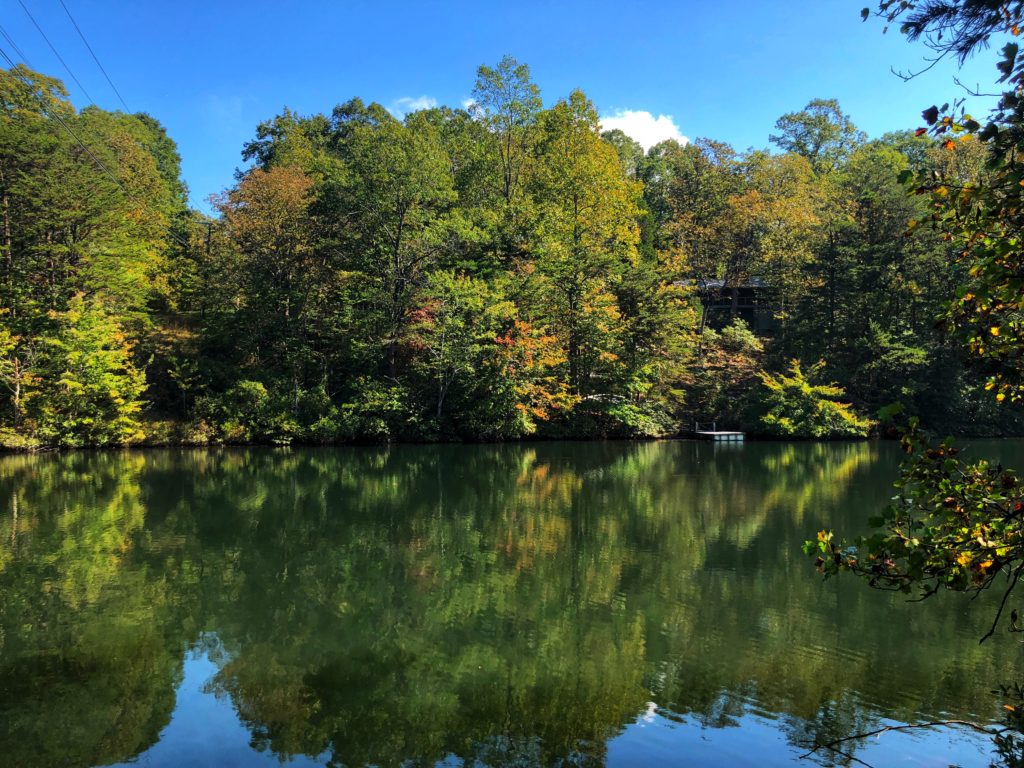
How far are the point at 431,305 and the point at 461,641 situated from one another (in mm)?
20451

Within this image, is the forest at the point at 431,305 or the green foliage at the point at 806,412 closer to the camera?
the forest at the point at 431,305

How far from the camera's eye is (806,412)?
91.4 ft

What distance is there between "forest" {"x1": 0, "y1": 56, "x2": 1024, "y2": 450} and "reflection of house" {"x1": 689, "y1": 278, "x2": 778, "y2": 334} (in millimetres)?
2775

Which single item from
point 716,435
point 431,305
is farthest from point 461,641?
point 716,435

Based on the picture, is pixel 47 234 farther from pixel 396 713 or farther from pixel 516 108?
pixel 396 713

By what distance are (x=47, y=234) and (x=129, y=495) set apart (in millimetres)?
15377

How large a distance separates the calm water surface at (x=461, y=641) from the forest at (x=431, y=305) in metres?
12.2

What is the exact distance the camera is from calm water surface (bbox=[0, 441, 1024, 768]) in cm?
461

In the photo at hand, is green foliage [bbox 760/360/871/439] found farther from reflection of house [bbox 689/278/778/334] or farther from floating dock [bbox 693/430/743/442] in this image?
reflection of house [bbox 689/278/778/334]

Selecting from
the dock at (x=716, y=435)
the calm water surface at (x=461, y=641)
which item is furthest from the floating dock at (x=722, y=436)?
the calm water surface at (x=461, y=641)

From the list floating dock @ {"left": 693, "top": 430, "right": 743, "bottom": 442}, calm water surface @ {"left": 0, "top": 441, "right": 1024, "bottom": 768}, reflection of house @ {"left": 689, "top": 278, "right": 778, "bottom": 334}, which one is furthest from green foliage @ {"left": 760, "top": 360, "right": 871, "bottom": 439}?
calm water surface @ {"left": 0, "top": 441, "right": 1024, "bottom": 768}

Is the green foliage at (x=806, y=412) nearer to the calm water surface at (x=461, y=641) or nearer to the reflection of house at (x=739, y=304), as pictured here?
the reflection of house at (x=739, y=304)

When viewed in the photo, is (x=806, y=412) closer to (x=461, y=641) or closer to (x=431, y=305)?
(x=431, y=305)

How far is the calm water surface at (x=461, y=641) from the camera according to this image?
4.61 metres
